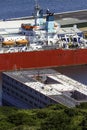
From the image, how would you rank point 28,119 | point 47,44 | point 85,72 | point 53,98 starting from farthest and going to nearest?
point 47,44, point 85,72, point 53,98, point 28,119

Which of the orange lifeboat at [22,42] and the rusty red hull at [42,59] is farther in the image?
the orange lifeboat at [22,42]

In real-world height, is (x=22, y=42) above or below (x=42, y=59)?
above

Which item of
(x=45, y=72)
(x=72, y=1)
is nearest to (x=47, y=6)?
(x=72, y=1)

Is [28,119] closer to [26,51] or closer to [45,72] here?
[45,72]

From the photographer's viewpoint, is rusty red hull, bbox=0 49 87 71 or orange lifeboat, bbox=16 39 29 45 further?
orange lifeboat, bbox=16 39 29 45

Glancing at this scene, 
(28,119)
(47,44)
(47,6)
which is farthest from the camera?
(47,6)

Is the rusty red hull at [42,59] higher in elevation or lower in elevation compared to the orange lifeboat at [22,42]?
lower

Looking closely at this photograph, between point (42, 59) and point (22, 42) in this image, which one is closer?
point (22, 42)

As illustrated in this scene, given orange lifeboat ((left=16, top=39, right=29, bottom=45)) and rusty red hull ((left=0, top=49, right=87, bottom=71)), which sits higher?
orange lifeboat ((left=16, top=39, right=29, bottom=45))
